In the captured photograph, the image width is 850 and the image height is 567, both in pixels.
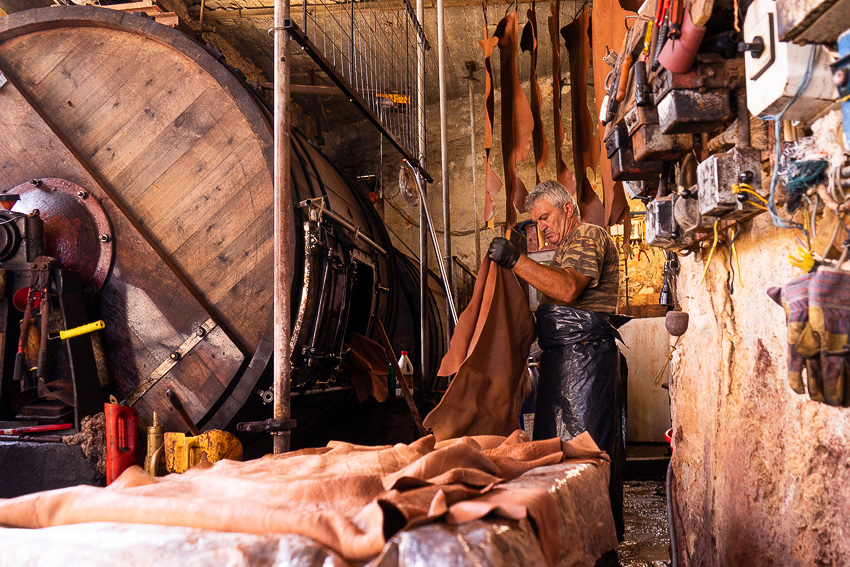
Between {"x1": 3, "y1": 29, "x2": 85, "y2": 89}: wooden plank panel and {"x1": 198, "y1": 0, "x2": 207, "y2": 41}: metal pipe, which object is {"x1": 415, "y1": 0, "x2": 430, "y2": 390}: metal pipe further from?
{"x1": 198, "y1": 0, "x2": 207, "y2": 41}: metal pipe

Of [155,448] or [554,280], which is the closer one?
[155,448]

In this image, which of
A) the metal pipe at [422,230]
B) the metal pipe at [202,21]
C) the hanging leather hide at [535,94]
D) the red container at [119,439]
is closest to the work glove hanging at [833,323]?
the red container at [119,439]

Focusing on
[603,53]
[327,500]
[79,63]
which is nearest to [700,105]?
[327,500]

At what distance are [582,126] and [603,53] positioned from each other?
798 mm

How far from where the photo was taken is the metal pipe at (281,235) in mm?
2293

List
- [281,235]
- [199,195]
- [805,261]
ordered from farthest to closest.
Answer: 1. [199,195]
2. [281,235]
3. [805,261]

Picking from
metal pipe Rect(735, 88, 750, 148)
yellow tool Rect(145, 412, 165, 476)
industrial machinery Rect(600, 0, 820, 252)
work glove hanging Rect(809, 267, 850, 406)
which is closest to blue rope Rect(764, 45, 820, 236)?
industrial machinery Rect(600, 0, 820, 252)

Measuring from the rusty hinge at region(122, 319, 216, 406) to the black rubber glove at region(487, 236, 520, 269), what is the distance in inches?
58.7

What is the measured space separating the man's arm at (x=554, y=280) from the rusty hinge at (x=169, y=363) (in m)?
1.64

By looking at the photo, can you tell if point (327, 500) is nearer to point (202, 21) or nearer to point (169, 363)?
point (169, 363)

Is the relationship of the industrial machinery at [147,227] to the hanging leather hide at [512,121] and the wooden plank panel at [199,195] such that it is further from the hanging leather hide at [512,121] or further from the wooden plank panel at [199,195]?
the hanging leather hide at [512,121]

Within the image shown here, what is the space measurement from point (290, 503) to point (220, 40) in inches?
274

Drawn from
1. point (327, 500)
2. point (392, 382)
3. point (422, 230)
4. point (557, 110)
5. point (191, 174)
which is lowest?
point (392, 382)

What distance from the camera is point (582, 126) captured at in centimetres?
439
